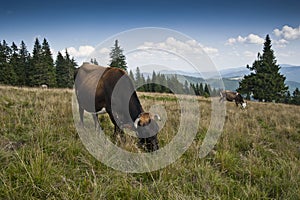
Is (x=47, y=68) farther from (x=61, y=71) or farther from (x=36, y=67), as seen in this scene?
(x=61, y=71)

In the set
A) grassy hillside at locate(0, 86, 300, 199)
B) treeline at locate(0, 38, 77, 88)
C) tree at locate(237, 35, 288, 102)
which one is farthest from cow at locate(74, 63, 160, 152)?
treeline at locate(0, 38, 77, 88)

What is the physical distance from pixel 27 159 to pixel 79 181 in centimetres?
94

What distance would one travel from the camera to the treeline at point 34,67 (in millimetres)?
45250

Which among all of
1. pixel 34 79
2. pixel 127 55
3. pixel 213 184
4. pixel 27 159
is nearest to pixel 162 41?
pixel 127 55

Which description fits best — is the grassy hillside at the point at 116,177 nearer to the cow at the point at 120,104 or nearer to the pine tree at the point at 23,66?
the cow at the point at 120,104

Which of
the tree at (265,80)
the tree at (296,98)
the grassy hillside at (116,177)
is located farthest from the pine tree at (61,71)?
the tree at (296,98)

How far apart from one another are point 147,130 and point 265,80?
124 ft

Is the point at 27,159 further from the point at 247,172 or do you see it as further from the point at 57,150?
the point at 247,172

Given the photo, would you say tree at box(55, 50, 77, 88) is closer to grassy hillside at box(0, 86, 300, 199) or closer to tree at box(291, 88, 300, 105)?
grassy hillside at box(0, 86, 300, 199)

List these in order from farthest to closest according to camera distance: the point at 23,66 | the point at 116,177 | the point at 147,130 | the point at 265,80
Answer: the point at 23,66 → the point at 265,80 → the point at 147,130 → the point at 116,177

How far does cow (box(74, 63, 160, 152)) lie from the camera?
460 centimetres

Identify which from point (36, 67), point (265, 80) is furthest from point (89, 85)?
point (36, 67)

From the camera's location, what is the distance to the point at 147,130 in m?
4.55

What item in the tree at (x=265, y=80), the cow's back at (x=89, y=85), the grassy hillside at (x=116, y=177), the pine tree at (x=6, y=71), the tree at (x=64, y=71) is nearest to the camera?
the grassy hillside at (x=116, y=177)
